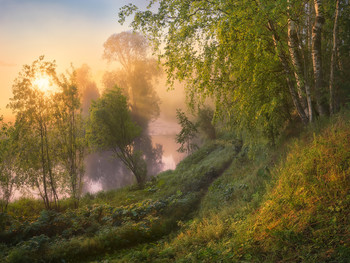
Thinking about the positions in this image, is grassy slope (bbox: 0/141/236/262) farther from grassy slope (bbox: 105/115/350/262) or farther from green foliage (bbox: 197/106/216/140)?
green foliage (bbox: 197/106/216/140)

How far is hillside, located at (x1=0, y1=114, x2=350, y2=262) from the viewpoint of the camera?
3916 mm

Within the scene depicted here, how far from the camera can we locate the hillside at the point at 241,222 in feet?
12.8

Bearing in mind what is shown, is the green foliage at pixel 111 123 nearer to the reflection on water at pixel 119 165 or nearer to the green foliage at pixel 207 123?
the reflection on water at pixel 119 165

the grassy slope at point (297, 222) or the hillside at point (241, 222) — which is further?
the hillside at point (241, 222)

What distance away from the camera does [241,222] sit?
19.1ft

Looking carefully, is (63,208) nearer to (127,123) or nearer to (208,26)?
(127,123)

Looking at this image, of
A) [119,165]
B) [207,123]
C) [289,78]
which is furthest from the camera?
[119,165]

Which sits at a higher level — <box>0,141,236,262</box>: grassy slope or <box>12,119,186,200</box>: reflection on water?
<box>12,119,186,200</box>: reflection on water

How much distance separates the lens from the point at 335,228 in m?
3.70

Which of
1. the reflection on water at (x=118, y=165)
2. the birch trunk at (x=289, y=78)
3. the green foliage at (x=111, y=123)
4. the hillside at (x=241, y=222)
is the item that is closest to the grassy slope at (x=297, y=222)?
the hillside at (x=241, y=222)

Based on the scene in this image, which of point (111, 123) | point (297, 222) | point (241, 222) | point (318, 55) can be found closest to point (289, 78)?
point (318, 55)

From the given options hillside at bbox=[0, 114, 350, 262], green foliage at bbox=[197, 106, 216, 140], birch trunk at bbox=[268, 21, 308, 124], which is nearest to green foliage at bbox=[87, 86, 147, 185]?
hillside at bbox=[0, 114, 350, 262]

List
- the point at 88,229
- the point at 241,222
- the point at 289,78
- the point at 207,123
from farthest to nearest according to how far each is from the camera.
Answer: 1. the point at 207,123
2. the point at 88,229
3. the point at 289,78
4. the point at 241,222

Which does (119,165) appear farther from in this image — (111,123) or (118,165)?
(111,123)
